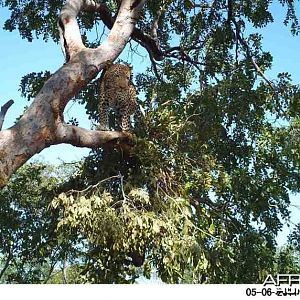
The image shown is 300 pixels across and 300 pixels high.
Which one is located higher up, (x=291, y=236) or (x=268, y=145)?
(x=268, y=145)

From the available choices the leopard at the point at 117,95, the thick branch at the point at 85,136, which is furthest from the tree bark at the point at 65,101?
the leopard at the point at 117,95

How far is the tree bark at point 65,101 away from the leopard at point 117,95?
1.70ft

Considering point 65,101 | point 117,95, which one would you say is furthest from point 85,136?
point 117,95

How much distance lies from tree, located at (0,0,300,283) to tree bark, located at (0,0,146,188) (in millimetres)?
22

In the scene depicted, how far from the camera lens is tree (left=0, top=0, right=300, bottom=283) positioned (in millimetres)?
4152

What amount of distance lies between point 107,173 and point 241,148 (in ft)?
5.77

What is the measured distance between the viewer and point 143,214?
4.15m

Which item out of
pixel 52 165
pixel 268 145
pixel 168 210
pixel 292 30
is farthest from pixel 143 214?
pixel 52 165

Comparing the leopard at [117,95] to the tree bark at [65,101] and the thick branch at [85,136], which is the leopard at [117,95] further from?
the tree bark at [65,101]

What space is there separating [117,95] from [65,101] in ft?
4.99

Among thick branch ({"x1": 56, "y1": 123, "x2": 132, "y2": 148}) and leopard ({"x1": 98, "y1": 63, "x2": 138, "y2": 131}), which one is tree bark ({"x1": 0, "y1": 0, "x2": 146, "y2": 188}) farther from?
leopard ({"x1": 98, "y1": 63, "x2": 138, "y2": 131})

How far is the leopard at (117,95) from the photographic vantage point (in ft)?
16.5

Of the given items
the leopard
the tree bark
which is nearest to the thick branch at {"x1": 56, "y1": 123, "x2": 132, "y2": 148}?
the tree bark

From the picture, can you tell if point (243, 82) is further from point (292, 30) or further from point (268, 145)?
point (292, 30)
